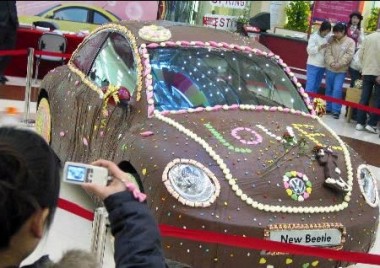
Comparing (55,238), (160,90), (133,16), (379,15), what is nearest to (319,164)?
(160,90)

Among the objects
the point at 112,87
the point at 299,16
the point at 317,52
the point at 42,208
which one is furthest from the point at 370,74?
the point at 42,208

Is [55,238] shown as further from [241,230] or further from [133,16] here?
[133,16]

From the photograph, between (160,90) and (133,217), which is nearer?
(133,217)

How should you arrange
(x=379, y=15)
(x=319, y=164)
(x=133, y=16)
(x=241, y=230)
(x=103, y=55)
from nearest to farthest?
(x=241, y=230)
(x=319, y=164)
(x=103, y=55)
(x=379, y=15)
(x=133, y=16)

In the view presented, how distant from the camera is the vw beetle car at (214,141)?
12.5 ft

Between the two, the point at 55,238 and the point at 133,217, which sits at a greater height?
the point at 133,217

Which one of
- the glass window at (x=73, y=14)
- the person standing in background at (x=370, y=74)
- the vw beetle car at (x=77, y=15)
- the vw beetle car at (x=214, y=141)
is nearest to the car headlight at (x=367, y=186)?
the vw beetle car at (x=214, y=141)

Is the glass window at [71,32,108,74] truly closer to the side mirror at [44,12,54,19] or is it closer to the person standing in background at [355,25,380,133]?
the person standing in background at [355,25,380,133]

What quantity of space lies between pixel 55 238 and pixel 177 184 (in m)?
1.19

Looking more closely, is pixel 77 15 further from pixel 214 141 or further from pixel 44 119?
pixel 214 141

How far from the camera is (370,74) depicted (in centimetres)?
989

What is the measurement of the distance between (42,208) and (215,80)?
3535 millimetres

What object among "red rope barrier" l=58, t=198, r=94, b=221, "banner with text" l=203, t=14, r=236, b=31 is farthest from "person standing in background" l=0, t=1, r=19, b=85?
"red rope barrier" l=58, t=198, r=94, b=221

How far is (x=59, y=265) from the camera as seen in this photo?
1.48 meters
